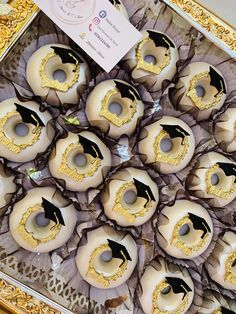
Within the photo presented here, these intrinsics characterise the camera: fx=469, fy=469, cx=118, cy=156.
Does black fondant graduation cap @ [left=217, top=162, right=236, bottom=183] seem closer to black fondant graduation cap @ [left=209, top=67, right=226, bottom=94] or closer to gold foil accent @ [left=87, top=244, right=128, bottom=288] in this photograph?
black fondant graduation cap @ [left=209, top=67, right=226, bottom=94]

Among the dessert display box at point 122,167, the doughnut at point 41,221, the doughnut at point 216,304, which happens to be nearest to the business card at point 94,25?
the dessert display box at point 122,167

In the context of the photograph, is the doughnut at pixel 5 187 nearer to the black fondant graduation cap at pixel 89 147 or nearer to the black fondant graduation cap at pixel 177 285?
the black fondant graduation cap at pixel 89 147

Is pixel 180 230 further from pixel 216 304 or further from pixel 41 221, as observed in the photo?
pixel 41 221

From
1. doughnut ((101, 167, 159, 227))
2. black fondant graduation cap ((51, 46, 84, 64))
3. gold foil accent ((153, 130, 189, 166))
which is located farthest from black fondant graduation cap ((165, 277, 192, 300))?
black fondant graduation cap ((51, 46, 84, 64))

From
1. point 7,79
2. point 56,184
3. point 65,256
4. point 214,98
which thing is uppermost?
point 214,98

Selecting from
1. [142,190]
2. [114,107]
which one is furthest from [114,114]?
[142,190]

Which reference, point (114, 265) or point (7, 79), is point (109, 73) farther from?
point (114, 265)

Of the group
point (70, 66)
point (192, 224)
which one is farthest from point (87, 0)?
point (192, 224)
